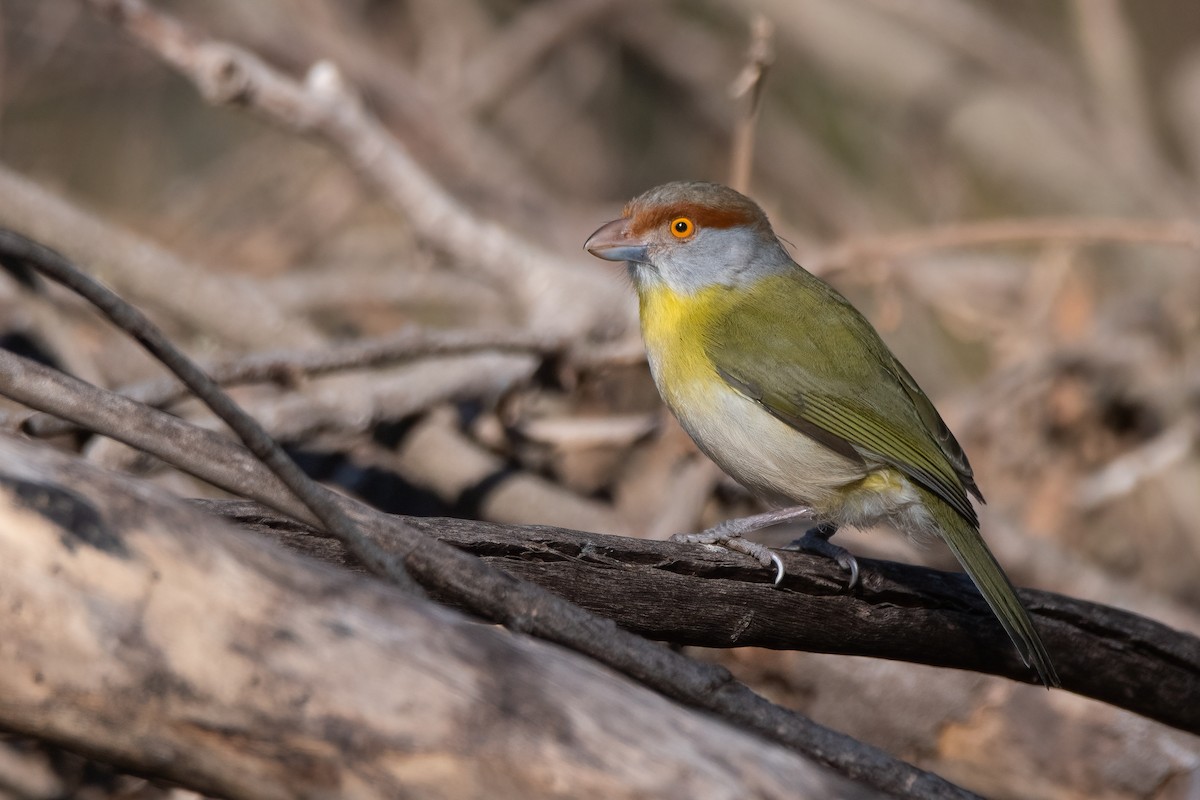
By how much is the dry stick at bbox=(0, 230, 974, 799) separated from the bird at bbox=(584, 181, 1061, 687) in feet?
2.48

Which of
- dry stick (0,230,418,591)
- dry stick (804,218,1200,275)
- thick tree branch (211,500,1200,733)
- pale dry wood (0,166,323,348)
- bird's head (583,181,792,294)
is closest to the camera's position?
dry stick (0,230,418,591)

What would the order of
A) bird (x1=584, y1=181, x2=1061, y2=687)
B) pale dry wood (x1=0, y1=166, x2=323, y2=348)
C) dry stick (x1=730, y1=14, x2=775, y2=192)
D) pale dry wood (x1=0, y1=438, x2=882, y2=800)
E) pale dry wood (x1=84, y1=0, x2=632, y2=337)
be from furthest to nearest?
pale dry wood (x1=0, y1=166, x2=323, y2=348) < pale dry wood (x1=84, y1=0, x2=632, y2=337) < dry stick (x1=730, y1=14, x2=775, y2=192) < bird (x1=584, y1=181, x2=1061, y2=687) < pale dry wood (x1=0, y1=438, x2=882, y2=800)

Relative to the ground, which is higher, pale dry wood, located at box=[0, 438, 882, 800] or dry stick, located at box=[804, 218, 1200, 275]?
dry stick, located at box=[804, 218, 1200, 275]

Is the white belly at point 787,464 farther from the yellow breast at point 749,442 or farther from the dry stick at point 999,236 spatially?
the dry stick at point 999,236

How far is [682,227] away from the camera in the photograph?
4035mm

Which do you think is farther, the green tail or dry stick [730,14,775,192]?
dry stick [730,14,775,192]

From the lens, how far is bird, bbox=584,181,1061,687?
3.45 meters

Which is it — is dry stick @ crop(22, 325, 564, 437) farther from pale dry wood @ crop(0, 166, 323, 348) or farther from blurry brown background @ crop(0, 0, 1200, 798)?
pale dry wood @ crop(0, 166, 323, 348)

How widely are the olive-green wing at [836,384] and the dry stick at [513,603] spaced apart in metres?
1.16

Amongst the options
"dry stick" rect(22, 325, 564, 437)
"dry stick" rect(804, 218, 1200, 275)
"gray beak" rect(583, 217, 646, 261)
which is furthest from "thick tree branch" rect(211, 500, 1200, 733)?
"dry stick" rect(804, 218, 1200, 275)

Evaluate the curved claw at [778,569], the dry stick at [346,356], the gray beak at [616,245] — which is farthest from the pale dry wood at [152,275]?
the curved claw at [778,569]

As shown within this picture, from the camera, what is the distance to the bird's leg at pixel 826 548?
303 centimetres

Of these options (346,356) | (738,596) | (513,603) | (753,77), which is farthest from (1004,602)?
(346,356)

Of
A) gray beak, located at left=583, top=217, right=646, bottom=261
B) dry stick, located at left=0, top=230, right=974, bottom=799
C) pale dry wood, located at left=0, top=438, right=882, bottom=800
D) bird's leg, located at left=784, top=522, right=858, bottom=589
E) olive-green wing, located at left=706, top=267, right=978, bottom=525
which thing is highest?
gray beak, located at left=583, top=217, right=646, bottom=261
